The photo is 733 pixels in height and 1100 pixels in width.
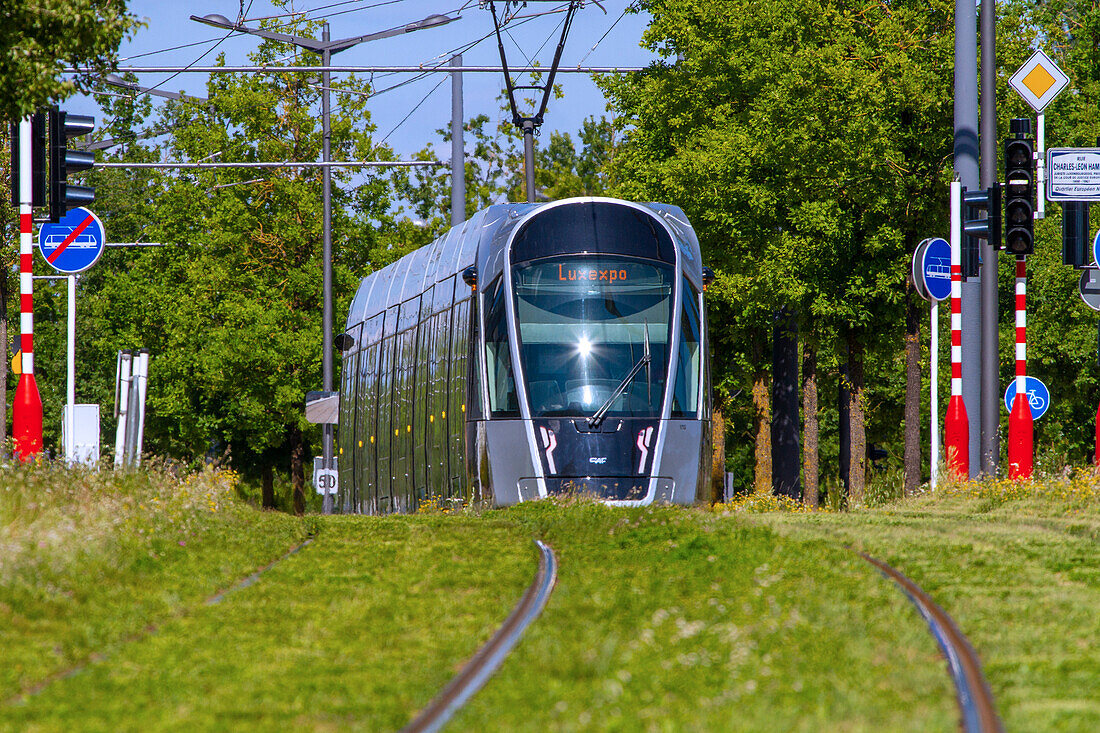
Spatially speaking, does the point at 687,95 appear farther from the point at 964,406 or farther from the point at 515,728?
the point at 515,728

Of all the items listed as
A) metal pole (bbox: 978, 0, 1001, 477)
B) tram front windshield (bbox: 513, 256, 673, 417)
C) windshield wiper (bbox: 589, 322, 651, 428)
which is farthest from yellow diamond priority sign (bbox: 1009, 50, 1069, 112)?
windshield wiper (bbox: 589, 322, 651, 428)

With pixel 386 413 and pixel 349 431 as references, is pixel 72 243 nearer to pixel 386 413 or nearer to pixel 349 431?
pixel 386 413

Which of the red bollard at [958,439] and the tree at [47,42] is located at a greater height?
the tree at [47,42]

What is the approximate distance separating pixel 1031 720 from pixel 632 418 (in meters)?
11.6

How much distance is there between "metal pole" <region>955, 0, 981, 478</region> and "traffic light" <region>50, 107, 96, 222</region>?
35.3ft

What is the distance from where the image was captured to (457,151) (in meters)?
31.3

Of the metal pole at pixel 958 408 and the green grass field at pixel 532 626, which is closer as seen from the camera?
the green grass field at pixel 532 626

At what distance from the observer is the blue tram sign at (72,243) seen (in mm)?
17812

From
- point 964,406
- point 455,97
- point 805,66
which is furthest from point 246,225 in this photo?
point 964,406

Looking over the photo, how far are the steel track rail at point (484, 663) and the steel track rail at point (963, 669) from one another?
6.20ft

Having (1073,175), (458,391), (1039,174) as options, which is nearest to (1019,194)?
(1073,175)

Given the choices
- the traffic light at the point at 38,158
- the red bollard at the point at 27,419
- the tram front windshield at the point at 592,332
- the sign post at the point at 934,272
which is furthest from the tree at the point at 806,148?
the red bollard at the point at 27,419

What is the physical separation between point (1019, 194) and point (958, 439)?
3103mm

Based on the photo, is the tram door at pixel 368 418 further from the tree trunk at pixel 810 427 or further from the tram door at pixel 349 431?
the tree trunk at pixel 810 427
